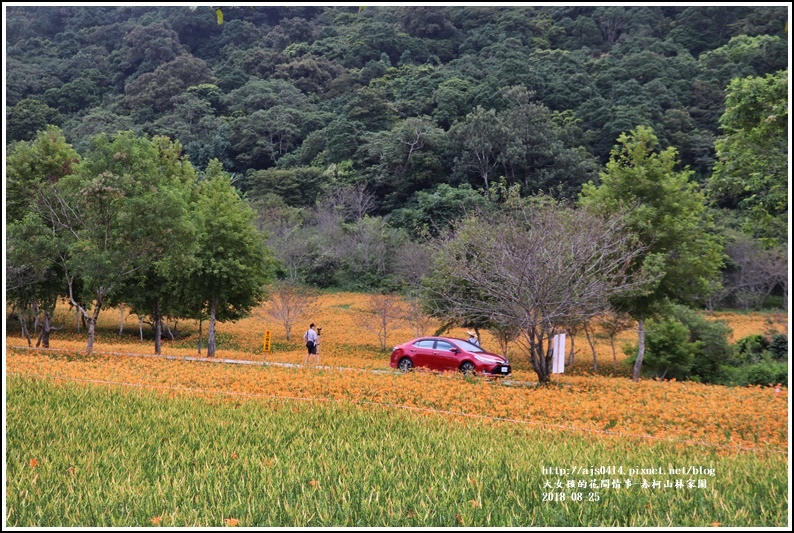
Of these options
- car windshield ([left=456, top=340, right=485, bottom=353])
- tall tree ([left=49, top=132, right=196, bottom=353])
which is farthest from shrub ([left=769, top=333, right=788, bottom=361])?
tall tree ([left=49, top=132, right=196, bottom=353])

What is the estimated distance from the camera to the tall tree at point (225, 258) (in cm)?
2242

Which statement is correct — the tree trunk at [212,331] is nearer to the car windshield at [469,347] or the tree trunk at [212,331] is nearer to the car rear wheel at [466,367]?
the car windshield at [469,347]

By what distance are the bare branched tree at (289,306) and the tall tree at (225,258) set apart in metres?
6.69

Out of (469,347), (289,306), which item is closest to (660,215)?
(469,347)

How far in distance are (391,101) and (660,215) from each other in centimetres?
5462

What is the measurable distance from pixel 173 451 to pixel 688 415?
7.71 m

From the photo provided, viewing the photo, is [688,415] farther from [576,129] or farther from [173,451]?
[576,129]

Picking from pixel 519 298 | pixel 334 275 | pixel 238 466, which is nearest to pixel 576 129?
pixel 334 275

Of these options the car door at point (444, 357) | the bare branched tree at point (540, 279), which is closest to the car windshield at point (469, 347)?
the car door at point (444, 357)

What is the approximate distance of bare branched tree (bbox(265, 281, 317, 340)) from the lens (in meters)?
31.1

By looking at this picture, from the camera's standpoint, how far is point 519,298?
42.7 feet

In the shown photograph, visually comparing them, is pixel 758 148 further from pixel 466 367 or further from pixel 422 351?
pixel 422 351

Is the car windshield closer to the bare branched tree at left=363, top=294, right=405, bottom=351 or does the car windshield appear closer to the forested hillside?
the bare branched tree at left=363, top=294, right=405, bottom=351

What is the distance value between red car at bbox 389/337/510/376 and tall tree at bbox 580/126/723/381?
21.6 feet
